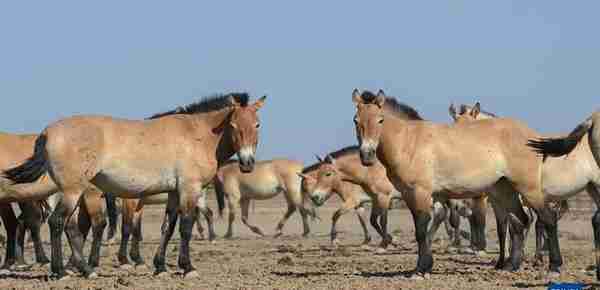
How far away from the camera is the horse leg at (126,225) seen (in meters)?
18.2

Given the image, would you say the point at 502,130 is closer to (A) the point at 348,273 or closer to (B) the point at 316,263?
(A) the point at 348,273

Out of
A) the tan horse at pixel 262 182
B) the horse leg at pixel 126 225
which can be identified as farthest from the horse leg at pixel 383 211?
the tan horse at pixel 262 182

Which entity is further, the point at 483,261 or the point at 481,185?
the point at 483,261

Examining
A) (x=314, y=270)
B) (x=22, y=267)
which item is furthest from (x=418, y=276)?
(x=22, y=267)

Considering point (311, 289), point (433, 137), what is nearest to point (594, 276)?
point (433, 137)

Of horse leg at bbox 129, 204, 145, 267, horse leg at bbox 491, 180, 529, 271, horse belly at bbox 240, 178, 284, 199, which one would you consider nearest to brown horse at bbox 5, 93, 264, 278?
horse leg at bbox 129, 204, 145, 267

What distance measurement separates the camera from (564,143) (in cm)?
1345

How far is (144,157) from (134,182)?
370 mm

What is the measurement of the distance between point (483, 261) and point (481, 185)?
4.00 m

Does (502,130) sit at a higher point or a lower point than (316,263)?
higher

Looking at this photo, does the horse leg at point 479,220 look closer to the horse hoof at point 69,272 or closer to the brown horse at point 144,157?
the brown horse at point 144,157

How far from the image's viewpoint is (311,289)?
13.1 meters

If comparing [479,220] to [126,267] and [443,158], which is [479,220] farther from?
[126,267]

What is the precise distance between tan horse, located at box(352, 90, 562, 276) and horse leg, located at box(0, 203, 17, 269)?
19.7 feet
